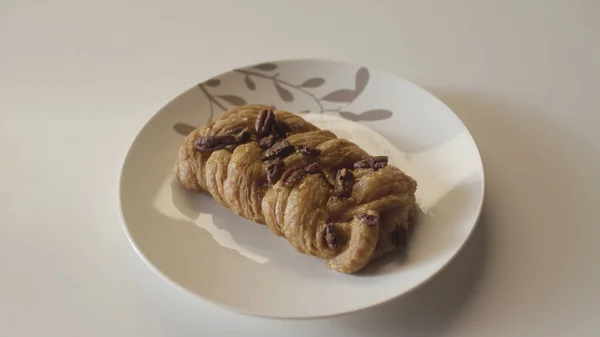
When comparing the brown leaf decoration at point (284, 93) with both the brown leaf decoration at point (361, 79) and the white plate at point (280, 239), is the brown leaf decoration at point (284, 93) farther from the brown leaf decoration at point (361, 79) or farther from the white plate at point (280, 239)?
the brown leaf decoration at point (361, 79)

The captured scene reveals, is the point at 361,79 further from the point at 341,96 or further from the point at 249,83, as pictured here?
the point at 249,83

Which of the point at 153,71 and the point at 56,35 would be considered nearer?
the point at 153,71

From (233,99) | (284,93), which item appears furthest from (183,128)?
(284,93)

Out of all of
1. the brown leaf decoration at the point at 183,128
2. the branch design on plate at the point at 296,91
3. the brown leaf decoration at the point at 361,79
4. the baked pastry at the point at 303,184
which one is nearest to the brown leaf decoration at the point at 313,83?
the branch design on plate at the point at 296,91

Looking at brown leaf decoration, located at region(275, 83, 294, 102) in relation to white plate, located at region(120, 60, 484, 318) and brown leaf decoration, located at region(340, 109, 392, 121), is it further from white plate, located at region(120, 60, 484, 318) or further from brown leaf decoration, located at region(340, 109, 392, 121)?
brown leaf decoration, located at region(340, 109, 392, 121)

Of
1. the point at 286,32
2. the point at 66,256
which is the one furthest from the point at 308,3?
the point at 66,256

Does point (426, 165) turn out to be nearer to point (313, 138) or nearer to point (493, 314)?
point (313, 138)
